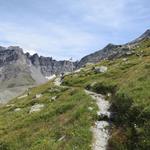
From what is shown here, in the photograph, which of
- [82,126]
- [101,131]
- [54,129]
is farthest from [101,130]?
[54,129]

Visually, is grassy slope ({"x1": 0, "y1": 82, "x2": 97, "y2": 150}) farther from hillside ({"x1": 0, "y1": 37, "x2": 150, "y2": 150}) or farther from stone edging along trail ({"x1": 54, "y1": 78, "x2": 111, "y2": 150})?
stone edging along trail ({"x1": 54, "y1": 78, "x2": 111, "y2": 150})

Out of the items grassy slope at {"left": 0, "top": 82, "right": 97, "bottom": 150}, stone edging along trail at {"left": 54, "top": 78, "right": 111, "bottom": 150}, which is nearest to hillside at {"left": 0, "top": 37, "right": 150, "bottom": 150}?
grassy slope at {"left": 0, "top": 82, "right": 97, "bottom": 150}

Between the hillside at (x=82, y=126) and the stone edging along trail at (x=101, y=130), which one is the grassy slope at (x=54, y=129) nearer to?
the hillside at (x=82, y=126)

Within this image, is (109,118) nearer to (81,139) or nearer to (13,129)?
(81,139)

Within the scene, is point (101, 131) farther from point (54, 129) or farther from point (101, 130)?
point (54, 129)

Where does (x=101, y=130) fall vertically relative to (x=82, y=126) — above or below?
below

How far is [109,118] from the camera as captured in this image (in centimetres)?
3102

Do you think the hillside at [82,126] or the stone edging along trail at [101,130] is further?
the stone edging along trail at [101,130]

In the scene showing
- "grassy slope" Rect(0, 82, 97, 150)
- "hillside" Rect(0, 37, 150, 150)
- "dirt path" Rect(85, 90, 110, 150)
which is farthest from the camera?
"grassy slope" Rect(0, 82, 97, 150)

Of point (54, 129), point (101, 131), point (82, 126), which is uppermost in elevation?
point (82, 126)

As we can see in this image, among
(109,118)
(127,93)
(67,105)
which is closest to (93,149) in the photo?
(109,118)

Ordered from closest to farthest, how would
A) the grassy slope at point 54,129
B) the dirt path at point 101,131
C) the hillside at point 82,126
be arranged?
the hillside at point 82,126 → the dirt path at point 101,131 → the grassy slope at point 54,129

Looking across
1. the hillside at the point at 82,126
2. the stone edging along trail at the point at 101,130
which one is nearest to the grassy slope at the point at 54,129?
the hillside at the point at 82,126

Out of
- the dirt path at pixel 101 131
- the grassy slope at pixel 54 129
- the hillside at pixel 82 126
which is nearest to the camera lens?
the hillside at pixel 82 126
